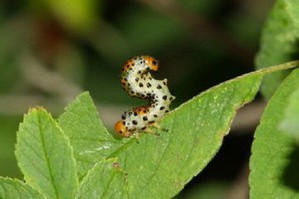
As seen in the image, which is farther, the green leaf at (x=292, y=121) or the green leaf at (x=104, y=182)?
the green leaf at (x=104, y=182)

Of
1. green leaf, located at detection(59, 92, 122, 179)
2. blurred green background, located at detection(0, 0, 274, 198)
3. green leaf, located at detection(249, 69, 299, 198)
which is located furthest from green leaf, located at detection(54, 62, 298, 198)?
blurred green background, located at detection(0, 0, 274, 198)

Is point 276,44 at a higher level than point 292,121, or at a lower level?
higher

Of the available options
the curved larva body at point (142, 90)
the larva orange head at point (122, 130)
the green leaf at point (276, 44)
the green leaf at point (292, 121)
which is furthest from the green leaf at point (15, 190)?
the green leaf at point (276, 44)

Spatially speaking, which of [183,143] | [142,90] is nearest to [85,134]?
[183,143]

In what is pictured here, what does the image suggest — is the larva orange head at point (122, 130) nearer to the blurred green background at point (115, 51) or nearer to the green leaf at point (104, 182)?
the green leaf at point (104, 182)

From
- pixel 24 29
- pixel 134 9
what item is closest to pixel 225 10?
pixel 134 9

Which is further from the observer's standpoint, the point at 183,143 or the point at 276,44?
the point at 276,44

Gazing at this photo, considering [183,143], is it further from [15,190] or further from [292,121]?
[292,121]
